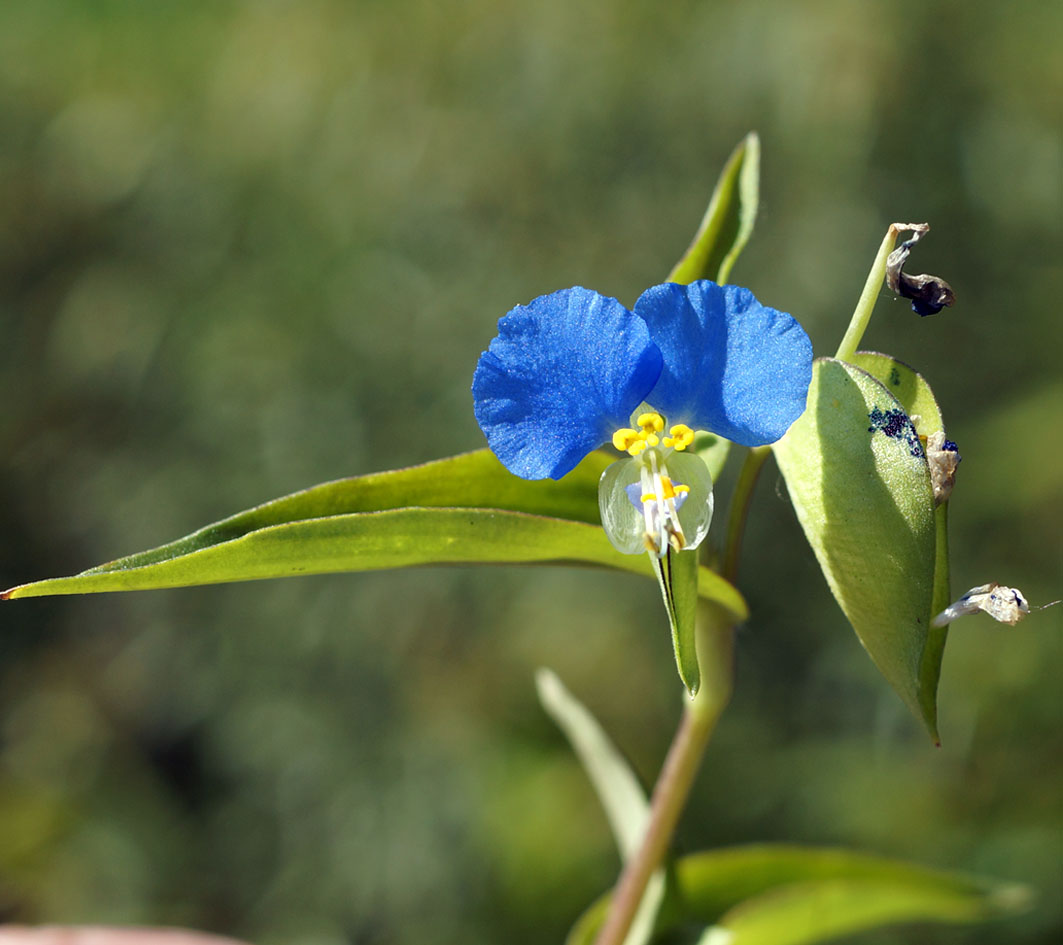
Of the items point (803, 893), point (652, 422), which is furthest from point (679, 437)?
point (803, 893)

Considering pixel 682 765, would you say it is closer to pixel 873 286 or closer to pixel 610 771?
pixel 610 771

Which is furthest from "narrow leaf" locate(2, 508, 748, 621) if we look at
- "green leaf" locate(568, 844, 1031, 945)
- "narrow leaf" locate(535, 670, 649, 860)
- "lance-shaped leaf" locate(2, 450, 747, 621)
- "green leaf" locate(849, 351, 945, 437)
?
"green leaf" locate(568, 844, 1031, 945)

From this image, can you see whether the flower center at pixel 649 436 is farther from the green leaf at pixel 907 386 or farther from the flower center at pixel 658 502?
the green leaf at pixel 907 386

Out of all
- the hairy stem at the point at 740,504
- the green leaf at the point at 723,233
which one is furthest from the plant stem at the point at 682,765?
the green leaf at the point at 723,233

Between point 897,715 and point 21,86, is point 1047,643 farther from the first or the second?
point 21,86

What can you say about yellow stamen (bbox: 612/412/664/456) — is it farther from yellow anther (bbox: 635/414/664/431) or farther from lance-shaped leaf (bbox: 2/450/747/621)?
lance-shaped leaf (bbox: 2/450/747/621)
